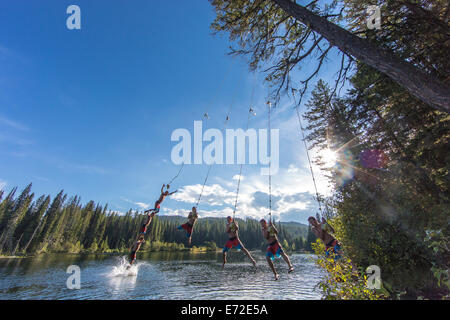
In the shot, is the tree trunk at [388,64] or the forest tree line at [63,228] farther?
the forest tree line at [63,228]

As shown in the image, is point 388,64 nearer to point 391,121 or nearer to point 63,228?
point 391,121

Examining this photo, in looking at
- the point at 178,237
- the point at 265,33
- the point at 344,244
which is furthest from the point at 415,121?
the point at 178,237

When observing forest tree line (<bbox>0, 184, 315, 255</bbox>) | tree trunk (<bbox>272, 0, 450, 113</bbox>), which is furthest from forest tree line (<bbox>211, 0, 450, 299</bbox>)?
forest tree line (<bbox>0, 184, 315, 255</bbox>)

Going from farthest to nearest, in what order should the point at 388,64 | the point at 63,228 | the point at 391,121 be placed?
the point at 63,228 → the point at 391,121 → the point at 388,64

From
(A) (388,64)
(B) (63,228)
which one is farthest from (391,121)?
(B) (63,228)

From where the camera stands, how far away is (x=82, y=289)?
Answer: 17.7 meters

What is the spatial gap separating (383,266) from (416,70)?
26.4ft

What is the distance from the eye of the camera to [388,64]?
4.32 metres

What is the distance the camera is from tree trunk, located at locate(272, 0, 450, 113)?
12.4 ft

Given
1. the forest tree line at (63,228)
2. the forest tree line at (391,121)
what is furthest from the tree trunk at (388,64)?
the forest tree line at (63,228)

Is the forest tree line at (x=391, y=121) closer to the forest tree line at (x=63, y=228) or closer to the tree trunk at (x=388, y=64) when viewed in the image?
the tree trunk at (x=388, y=64)

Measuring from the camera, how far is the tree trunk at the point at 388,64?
3794mm

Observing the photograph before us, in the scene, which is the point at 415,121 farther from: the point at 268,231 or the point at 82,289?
the point at 82,289
